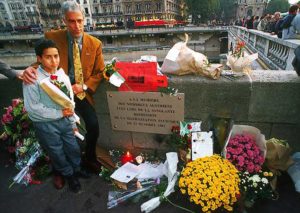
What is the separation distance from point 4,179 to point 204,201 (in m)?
2.92

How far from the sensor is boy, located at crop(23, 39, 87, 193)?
247 centimetres

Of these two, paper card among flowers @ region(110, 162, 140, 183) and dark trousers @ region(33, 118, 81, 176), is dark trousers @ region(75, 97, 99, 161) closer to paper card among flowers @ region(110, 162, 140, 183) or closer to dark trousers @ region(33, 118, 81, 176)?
dark trousers @ region(33, 118, 81, 176)

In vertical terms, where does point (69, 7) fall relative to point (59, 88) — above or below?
above

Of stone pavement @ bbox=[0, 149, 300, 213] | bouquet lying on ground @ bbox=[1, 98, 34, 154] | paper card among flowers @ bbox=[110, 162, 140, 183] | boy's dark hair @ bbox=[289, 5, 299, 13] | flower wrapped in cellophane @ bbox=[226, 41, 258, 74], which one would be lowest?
stone pavement @ bbox=[0, 149, 300, 213]

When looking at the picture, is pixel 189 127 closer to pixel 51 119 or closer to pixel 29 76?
pixel 51 119

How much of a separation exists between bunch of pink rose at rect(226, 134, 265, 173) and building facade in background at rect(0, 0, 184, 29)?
69.6 metres

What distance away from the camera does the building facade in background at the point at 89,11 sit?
67062 millimetres

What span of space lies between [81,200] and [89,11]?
7374cm

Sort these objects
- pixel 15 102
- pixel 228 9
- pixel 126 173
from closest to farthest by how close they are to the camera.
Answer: pixel 126 173, pixel 15 102, pixel 228 9

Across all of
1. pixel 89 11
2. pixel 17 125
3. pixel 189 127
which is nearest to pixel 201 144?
pixel 189 127

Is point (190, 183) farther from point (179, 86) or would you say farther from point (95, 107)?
point (95, 107)

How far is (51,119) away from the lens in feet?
8.55

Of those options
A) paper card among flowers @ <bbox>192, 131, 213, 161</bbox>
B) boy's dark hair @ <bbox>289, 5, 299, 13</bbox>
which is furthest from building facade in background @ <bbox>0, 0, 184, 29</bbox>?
paper card among flowers @ <bbox>192, 131, 213, 161</bbox>

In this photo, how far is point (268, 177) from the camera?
2.61 m
